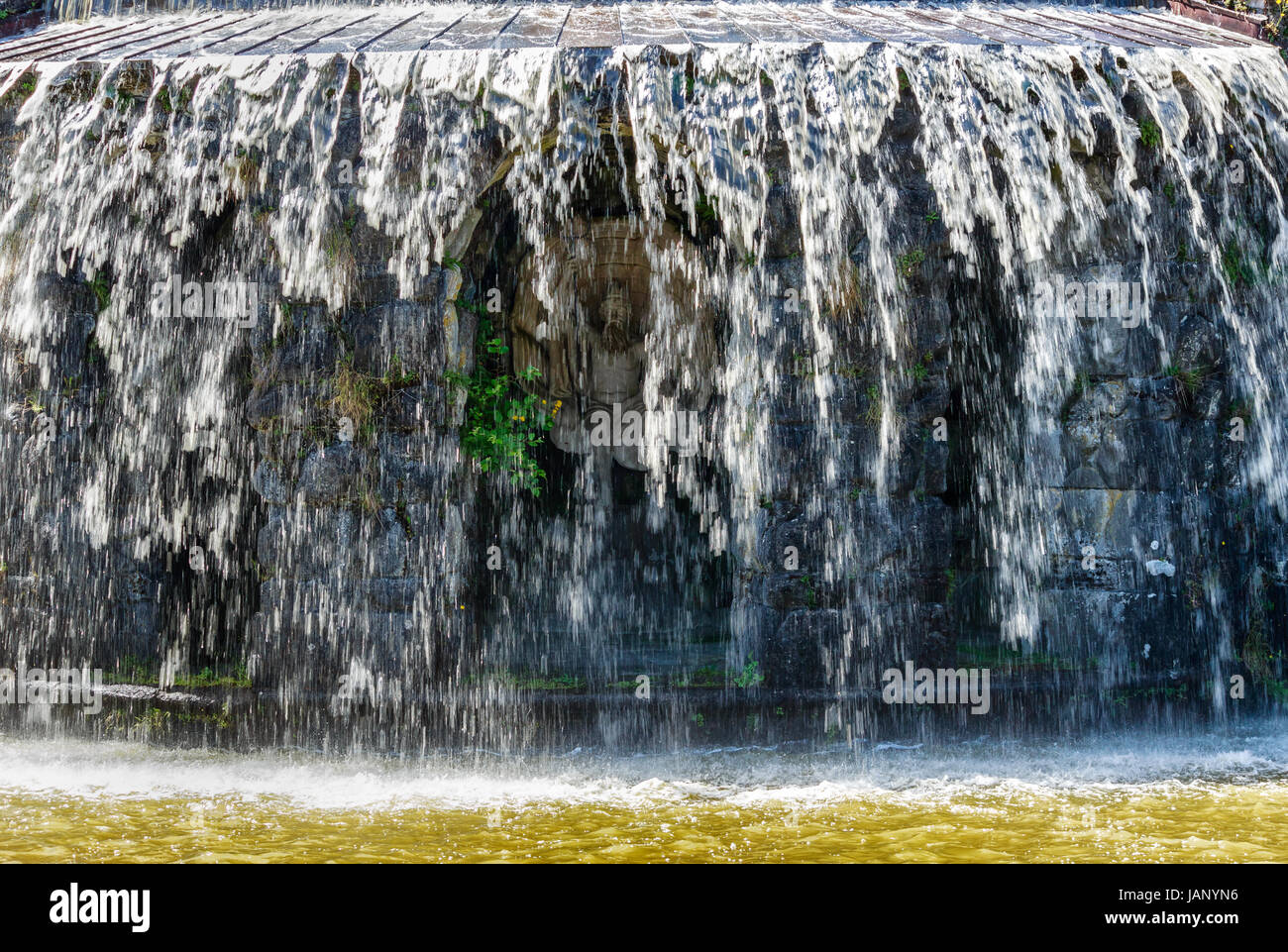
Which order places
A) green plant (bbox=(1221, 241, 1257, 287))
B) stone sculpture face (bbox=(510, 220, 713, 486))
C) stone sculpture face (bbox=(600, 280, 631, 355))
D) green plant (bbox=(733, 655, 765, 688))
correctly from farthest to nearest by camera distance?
stone sculpture face (bbox=(600, 280, 631, 355))
stone sculpture face (bbox=(510, 220, 713, 486))
green plant (bbox=(1221, 241, 1257, 287))
green plant (bbox=(733, 655, 765, 688))

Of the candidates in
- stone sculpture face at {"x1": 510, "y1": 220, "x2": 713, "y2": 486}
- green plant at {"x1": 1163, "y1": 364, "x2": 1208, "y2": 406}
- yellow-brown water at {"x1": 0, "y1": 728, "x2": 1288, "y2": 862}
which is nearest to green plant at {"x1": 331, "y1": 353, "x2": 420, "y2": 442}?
stone sculpture face at {"x1": 510, "y1": 220, "x2": 713, "y2": 486}

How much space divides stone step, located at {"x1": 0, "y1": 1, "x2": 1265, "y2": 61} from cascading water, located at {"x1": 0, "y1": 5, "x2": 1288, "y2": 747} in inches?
17.8

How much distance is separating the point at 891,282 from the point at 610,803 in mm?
3217

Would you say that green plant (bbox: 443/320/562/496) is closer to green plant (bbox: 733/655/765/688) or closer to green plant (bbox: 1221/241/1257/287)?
green plant (bbox: 733/655/765/688)

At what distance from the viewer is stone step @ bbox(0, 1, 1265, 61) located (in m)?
6.31

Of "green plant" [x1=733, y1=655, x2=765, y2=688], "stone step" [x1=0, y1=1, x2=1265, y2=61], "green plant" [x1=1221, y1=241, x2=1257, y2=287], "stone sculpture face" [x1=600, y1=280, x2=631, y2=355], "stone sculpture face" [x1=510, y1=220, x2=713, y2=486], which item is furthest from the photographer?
"stone sculpture face" [x1=600, y1=280, x2=631, y2=355]

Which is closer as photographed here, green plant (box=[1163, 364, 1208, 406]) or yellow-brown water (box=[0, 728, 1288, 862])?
yellow-brown water (box=[0, 728, 1288, 862])

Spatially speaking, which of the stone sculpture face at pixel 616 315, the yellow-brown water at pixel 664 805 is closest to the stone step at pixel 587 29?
the stone sculpture face at pixel 616 315

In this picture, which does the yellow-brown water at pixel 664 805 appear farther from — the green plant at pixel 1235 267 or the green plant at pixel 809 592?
the green plant at pixel 1235 267

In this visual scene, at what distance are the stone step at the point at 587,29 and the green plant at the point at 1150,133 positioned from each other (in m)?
0.63

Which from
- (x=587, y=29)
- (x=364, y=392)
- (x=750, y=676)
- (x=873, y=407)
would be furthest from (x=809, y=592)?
(x=587, y=29)

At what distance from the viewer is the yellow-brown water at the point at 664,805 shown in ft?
12.7

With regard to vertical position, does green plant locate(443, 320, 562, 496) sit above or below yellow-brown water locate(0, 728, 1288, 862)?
above

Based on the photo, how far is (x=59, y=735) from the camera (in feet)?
19.3
